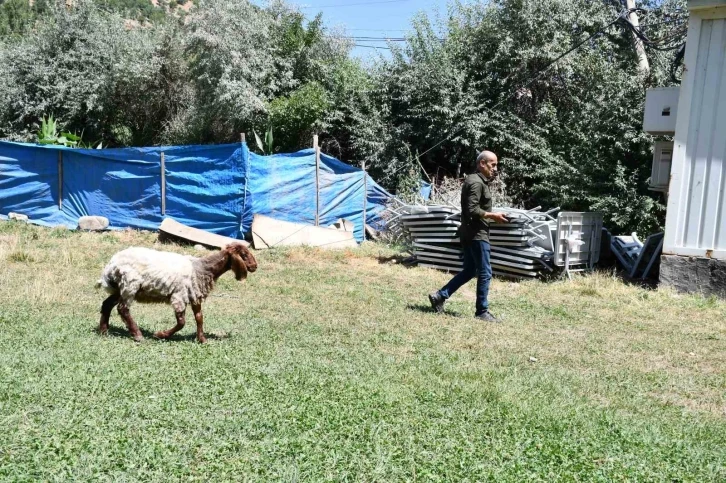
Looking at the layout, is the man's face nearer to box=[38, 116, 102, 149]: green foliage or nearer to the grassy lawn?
the grassy lawn

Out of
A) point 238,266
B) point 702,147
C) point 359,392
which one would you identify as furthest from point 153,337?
point 702,147

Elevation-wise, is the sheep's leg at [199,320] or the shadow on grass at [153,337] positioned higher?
the sheep's leg at [199,320]

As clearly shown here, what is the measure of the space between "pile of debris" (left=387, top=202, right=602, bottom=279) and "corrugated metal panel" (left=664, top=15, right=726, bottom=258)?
1.70m

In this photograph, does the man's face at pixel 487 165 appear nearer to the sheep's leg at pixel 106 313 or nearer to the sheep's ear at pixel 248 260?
the sheep's ear at pixel 248 260

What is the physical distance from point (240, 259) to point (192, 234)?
804 centimetres

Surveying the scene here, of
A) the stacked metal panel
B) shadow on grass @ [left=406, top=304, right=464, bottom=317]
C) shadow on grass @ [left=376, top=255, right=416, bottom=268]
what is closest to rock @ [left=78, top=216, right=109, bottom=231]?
shadow on grass @ [left=376, top=255, right=416, bottom=268]

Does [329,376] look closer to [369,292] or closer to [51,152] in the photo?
[369,292]

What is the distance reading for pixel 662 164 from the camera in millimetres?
11547

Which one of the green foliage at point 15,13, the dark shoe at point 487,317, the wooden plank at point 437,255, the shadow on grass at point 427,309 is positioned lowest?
the shadow on grass at point 427,309

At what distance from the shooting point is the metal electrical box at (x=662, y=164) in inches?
452

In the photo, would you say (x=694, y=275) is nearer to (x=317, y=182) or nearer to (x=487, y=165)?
(x=487, y=165)

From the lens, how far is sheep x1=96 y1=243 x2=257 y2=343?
6.23 meters

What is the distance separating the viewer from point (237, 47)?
20.7 meters

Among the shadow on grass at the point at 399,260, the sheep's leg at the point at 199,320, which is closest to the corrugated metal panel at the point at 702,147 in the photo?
the shadow on grass at the point at 399,260
